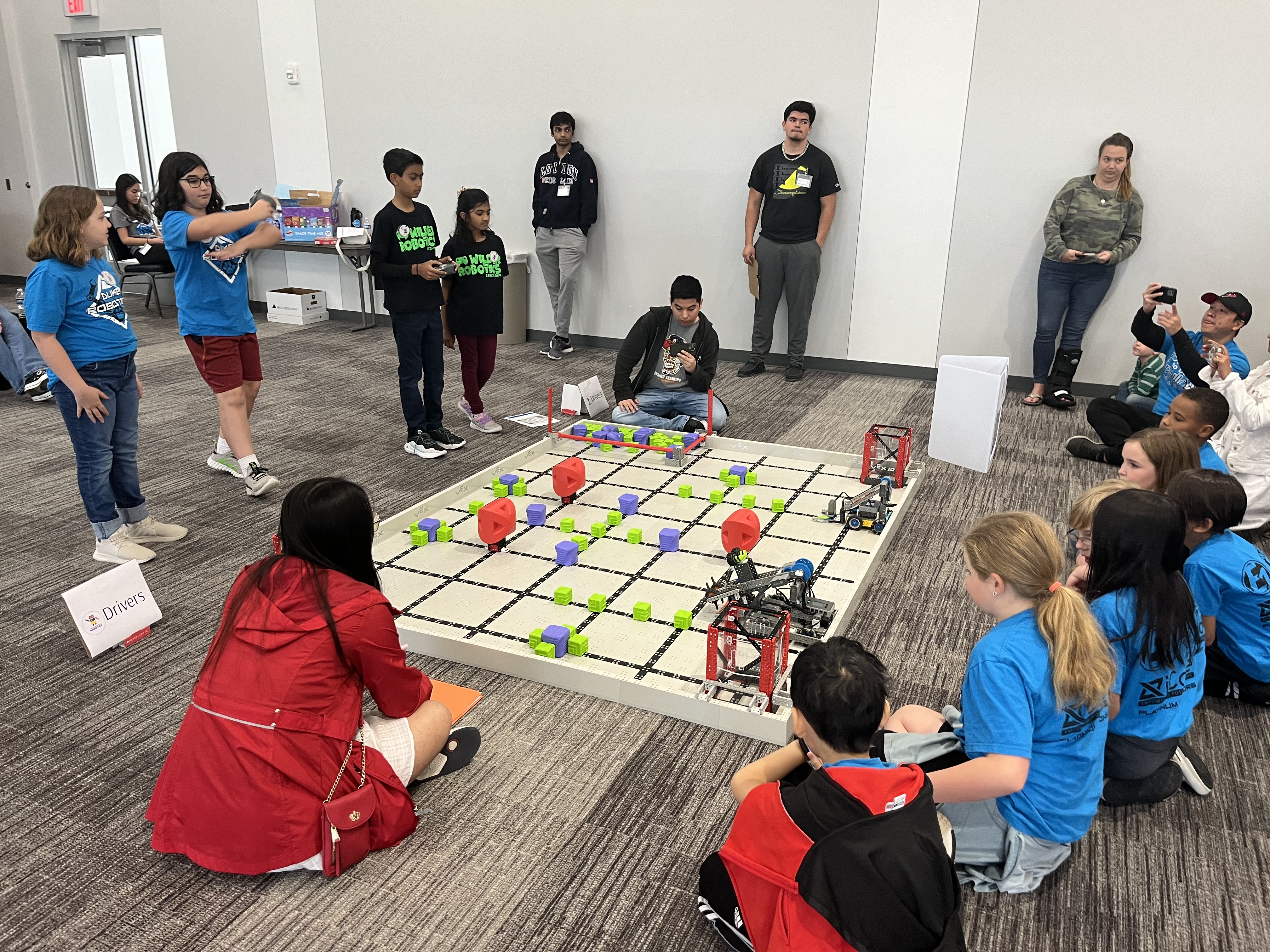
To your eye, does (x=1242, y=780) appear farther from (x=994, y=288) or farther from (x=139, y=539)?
(x=994, y=288)

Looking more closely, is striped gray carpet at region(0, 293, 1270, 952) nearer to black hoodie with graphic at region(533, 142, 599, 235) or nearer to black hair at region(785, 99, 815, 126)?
black hair at region(785, 99, 815, 126)

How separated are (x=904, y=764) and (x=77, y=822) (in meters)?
1.74

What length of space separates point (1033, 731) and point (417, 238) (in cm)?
330

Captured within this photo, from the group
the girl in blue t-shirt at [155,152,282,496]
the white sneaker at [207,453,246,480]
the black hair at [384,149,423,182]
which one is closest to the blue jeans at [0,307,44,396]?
the white sneaker at [207,453,246,480]

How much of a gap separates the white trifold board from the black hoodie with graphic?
7.91ft

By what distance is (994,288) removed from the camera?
550cm

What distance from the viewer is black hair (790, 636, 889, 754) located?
1.47 m

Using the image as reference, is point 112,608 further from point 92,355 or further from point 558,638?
point 558,638

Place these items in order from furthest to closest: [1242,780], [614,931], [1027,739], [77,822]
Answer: [1242,780] < [77,822] < [614,931] < [1027,739]

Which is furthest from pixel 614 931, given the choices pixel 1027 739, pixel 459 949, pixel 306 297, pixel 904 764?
pixel 306 297

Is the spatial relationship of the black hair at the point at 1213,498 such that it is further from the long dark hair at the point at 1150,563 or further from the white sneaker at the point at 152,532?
the white sneaker at the point at 152,532

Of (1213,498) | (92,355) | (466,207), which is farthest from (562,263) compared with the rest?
(1213,498)

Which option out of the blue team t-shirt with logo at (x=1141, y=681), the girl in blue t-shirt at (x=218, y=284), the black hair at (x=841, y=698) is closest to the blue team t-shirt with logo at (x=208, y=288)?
the girl in blue t-shirt at (x=218, y=284)

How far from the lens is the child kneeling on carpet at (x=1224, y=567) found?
2.15 m
